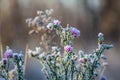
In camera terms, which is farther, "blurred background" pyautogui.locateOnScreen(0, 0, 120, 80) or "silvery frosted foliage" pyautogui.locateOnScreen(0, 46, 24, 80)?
"blurred background" pyautogui.locateOnScreen(0, 0, 120, 80)

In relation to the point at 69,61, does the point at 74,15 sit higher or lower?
higher

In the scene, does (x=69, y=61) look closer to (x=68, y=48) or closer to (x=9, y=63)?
(x=68, y=48)

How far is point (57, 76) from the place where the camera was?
416cm

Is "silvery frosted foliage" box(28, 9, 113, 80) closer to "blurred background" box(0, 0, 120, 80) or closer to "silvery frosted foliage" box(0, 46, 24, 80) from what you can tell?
"silvery frosted foliage" box(0, 46, 24, 80)

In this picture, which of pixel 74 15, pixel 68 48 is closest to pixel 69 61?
pixel 68 48

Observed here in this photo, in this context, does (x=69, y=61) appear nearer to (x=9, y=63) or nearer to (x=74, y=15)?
(x=9, y=63)

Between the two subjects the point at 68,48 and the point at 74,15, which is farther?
the point at 74,15

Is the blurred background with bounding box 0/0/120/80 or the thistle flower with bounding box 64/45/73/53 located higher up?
the blurred background with bounding box 0/0/120/80

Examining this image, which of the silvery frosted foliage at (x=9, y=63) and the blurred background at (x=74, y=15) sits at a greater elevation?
the blurred background at (x=74, y=15)

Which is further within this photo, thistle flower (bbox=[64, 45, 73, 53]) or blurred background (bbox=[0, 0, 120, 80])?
blurred background (bbox=[0, 0, 120, 80])

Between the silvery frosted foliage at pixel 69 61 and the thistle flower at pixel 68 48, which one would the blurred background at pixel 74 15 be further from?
the thistle flower at pixel 68 48

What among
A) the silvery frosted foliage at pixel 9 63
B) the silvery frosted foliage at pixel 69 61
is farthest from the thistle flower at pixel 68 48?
the silvery frosted foliage at pixel 9 63

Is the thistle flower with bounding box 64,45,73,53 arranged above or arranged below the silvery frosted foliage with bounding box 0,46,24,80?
above

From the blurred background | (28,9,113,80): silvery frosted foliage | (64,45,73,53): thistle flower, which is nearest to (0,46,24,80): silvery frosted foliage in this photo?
(28,9,113,80): silvery frosted foliage
